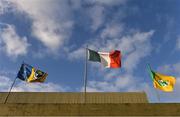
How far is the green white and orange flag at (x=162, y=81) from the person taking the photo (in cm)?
2262

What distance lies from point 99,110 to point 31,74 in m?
8.43

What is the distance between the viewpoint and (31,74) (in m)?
25.0

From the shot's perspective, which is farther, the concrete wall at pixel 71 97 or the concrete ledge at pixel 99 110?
the concrete wall at pixel 71 97

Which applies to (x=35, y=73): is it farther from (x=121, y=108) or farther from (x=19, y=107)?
(x=121, y=108)

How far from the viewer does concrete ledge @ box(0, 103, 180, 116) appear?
1900cm

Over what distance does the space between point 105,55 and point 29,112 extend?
846cm

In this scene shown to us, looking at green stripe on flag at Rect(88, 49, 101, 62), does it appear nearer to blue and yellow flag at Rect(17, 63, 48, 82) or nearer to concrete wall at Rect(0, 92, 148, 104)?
blue and yellow flag at Rect(17, 63, 48, 82)

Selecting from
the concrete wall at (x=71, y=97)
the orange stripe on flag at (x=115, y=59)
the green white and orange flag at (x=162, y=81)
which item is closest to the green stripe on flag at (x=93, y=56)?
the orange stripe on flag at (x=115, y=59)

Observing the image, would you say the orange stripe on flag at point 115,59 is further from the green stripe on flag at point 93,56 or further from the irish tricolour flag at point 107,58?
the green stripe on flag at point 93,56

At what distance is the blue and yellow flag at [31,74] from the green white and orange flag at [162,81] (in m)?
9.10

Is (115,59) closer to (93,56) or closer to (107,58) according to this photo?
(107,58)

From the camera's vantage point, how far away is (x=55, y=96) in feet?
165

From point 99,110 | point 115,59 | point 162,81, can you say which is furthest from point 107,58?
point 99,110

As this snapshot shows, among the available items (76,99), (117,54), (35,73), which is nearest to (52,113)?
(35,73)
